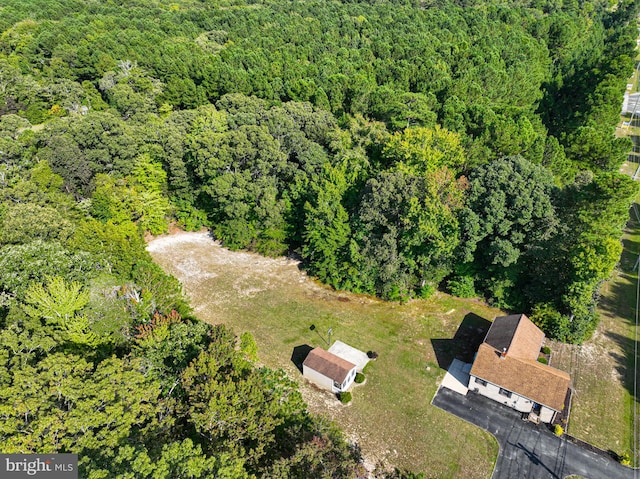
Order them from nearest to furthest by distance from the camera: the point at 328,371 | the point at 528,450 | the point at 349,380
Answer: the point at 528,450 → the point at 328,371 → the point at 349,380

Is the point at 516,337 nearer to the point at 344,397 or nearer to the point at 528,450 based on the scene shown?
the point at 528,450

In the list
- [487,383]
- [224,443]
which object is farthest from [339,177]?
[224,443]

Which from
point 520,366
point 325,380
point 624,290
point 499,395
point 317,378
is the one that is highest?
point 520,366

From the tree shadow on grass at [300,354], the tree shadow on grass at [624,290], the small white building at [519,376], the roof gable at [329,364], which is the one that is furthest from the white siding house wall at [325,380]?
the tree shadow on grass at [624,290]

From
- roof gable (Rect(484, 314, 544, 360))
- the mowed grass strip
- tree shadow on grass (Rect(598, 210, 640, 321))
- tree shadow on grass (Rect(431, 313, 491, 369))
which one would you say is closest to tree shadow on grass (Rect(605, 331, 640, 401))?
tree shadow on grass (Rect(598, 210, 640, 321))

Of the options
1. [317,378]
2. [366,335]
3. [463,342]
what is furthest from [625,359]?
[317,378]

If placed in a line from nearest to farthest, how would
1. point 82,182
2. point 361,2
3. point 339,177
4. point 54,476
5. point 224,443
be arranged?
point 54,476 < point 224,443 < point 339,177 < point 82,182 < point 361,2

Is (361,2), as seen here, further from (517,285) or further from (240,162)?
(517,285)
